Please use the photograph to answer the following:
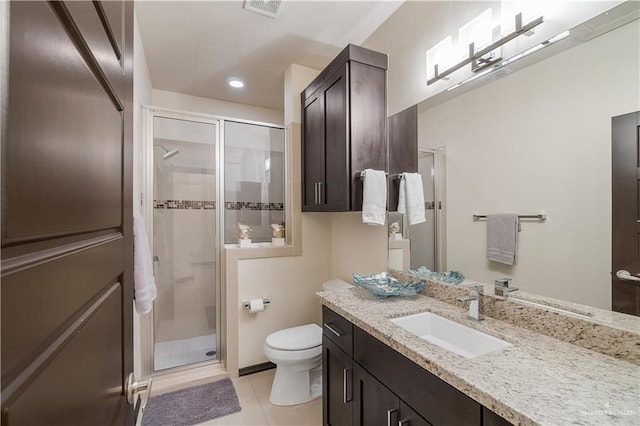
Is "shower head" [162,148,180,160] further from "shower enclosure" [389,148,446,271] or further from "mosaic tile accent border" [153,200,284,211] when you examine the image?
"shower enclosure" [389,148,446,271]

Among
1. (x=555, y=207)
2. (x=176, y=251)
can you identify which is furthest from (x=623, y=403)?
(x=176, y=251)

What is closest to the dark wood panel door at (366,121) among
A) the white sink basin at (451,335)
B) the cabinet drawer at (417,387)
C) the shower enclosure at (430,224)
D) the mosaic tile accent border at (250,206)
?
the shower enclosure at (430,224)

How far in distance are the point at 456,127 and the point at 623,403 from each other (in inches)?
48.5

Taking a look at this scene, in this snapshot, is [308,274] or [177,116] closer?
[177,116]

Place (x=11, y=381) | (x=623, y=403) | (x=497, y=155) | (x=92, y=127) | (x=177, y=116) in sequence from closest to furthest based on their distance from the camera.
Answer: (x=11, y=381)
(x=92, y=127)
(x=623, y=403)
(x=497, y=155)
(x=177, y=116)

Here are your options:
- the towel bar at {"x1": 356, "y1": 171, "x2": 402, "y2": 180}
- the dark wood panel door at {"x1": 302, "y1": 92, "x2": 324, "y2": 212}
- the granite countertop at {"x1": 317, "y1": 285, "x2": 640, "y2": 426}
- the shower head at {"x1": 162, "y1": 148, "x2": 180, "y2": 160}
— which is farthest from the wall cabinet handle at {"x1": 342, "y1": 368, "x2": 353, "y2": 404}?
the shower head at {"x1": 162, "y1": 148, "x2": 180, "y2": 160}

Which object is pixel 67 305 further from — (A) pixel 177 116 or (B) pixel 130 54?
(A) pixel 177 116

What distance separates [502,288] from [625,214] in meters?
0.49

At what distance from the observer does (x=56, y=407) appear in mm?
315

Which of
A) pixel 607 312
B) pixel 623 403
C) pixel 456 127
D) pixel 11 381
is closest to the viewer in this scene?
pixel 11 381

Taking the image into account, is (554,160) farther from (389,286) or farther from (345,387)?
(345,387)

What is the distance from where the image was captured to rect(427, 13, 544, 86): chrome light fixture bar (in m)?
1.15

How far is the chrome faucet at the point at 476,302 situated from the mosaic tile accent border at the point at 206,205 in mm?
1906

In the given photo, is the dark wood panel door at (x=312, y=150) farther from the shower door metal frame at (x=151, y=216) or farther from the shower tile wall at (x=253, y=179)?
the shower door metal frame at (x=151, y=216)
